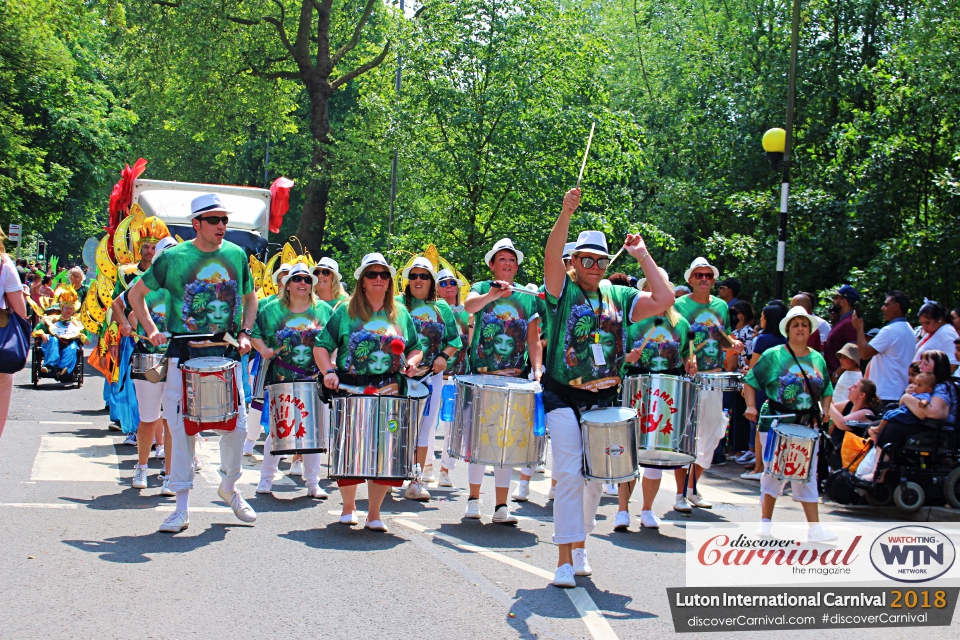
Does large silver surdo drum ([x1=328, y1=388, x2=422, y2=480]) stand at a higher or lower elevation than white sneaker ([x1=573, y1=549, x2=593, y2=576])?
higher

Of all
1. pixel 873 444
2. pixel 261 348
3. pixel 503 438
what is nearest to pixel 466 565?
pixel 503 438

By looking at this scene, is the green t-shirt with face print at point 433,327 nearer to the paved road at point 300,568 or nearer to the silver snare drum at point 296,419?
the silver snare drum at point 296,419

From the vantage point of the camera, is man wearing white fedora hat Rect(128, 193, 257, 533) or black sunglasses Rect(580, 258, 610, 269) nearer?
black sunglasses Rect(580, 258, 610, 269)

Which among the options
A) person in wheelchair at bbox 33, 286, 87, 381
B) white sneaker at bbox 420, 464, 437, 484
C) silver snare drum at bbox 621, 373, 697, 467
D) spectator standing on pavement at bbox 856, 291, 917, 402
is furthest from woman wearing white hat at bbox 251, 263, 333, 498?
person in wheelchair at bbox 33, 286, 87, 381

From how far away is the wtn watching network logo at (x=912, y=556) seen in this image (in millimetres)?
7078

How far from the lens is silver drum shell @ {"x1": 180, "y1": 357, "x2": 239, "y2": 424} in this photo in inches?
306

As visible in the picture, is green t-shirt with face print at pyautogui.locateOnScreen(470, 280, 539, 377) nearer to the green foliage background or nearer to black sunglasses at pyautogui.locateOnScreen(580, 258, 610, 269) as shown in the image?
black sunglasses at pyautogui.locateOnScreen(580, 258, 610, 269)

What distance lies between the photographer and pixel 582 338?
6.89 meters

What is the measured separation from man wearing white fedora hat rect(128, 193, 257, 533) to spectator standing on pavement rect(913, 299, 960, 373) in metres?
7.14

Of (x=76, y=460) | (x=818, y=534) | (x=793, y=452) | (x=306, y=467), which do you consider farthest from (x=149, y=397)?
(x=818, y=534)

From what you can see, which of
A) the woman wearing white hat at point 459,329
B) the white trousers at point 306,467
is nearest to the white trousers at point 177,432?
the white trousers at point 306,467

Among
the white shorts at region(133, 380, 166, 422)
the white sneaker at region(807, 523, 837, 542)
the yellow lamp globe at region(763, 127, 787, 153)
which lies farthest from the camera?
the yellow lamp globe at region(763, 127, 787, 153)

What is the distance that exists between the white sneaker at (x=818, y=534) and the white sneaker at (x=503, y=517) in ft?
7.43

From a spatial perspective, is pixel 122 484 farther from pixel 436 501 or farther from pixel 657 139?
pixel 657 139
